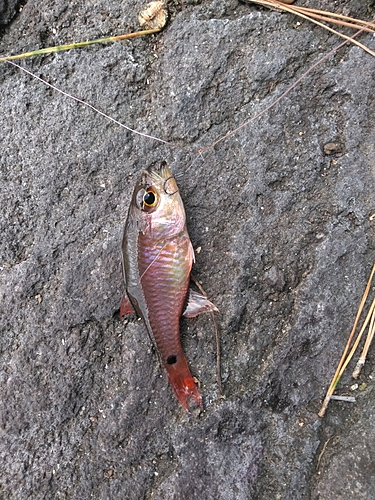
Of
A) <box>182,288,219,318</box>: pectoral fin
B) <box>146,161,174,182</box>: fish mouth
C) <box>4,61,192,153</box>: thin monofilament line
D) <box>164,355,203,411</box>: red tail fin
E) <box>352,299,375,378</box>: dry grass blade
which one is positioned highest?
<box>4,61,192,153</box>: thin monofilament line

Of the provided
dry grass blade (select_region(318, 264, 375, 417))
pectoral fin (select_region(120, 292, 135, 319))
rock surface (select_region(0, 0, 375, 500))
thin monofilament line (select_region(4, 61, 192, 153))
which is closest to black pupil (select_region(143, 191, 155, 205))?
rock surface (select_region(0, 0, 375, 500))

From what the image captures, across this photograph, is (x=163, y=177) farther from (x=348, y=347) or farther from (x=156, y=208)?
(x=348, y=347)

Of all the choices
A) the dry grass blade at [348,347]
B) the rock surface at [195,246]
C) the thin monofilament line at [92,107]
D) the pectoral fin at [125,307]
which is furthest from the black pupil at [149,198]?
the dry grass blade at [348,347]

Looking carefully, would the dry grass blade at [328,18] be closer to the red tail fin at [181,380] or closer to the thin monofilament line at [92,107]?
the thin monofilament line at [92,107]

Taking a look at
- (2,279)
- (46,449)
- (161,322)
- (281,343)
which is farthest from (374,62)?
(46,449)

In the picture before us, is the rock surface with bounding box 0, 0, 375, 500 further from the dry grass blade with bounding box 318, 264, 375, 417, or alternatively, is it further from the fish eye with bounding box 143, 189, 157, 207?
the fish eye with bounding box 143, 189, 157, 207

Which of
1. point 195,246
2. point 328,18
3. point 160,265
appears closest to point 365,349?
point 195,246

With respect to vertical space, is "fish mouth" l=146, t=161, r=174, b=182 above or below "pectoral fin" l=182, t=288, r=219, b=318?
above

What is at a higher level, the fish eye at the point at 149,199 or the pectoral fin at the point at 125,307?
the fish eye at the point at 149,199

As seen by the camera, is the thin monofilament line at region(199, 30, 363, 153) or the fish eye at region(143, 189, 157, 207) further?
the thin monofilament line at region(199, 30, 363, 153)
